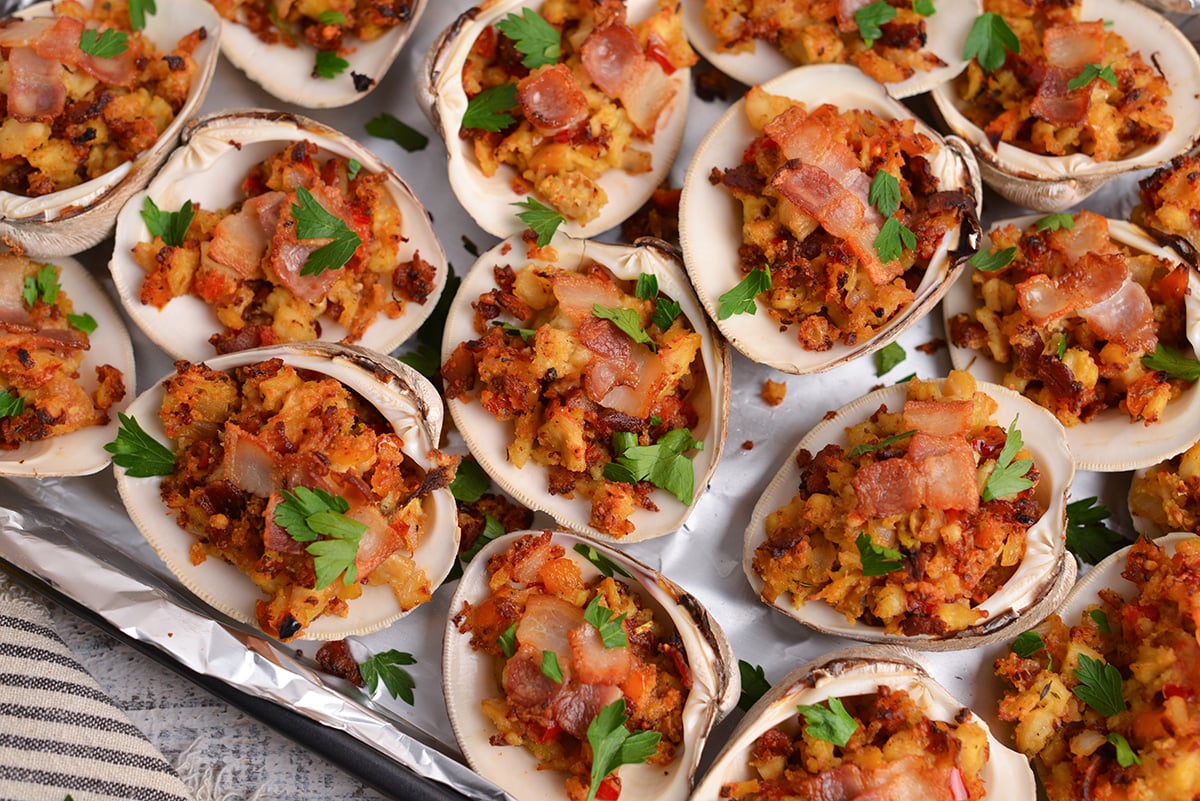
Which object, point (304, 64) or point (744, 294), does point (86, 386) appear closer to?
point (304, 64)

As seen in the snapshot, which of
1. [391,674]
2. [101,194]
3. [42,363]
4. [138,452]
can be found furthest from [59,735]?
[101,194]

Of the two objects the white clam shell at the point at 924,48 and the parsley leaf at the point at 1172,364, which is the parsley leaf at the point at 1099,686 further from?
the white clam shell at the point at 924,48

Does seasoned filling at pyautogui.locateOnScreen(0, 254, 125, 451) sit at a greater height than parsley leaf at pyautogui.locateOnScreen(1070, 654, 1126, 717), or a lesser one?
greater

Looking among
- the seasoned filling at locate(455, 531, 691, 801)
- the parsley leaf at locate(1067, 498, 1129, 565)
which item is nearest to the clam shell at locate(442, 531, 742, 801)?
the seasoned filling at locate(455, 531, 691, 801)

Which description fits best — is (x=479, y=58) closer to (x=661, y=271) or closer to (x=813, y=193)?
(x=661, y=271)

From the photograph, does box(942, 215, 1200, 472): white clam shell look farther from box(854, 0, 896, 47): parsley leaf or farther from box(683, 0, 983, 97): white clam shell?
box(854, 0, 896, 47): parsley leaf
